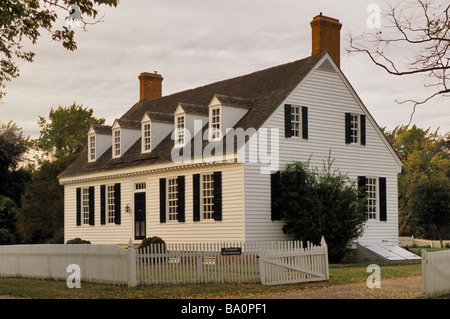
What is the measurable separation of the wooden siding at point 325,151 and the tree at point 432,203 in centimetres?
1076

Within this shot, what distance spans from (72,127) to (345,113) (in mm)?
44856

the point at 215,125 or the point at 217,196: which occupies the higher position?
the point at 215,125

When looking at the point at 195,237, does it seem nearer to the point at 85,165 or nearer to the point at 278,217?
the point at 278,217

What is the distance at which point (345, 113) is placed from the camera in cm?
2828

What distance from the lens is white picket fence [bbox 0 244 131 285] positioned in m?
17.0

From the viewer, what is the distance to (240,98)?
27.3 meters

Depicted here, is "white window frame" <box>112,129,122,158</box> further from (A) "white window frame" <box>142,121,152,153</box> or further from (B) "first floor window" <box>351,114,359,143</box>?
(B) "first floor window" <box>351,114,359,143</box>

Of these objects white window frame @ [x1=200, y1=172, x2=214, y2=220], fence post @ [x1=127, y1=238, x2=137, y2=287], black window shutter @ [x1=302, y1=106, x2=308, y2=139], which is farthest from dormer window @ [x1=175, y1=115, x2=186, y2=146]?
fence post @ [x1=127, y1=238, x2=137, y2=287]

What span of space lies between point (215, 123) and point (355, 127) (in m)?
6.71

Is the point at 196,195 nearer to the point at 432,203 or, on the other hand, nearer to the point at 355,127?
the point at 355,127

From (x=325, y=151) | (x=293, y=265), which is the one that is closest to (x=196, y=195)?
(x=325, y=151)

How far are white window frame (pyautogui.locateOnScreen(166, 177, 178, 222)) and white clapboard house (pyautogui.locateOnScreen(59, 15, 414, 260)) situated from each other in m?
0.05

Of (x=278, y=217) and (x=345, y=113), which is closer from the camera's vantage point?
(x=278, y=217)
